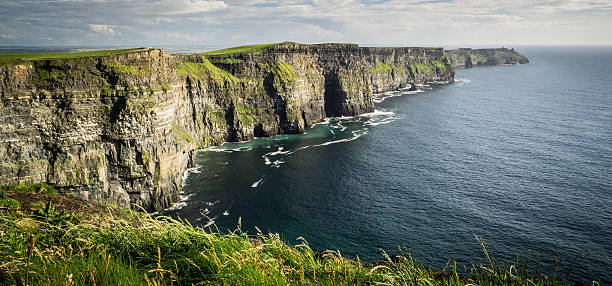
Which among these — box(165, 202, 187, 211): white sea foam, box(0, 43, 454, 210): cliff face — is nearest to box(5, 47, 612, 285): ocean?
box(165, 202, 187, 211): white sea foam

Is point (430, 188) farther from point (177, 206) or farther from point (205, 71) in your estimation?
point (205, 71)

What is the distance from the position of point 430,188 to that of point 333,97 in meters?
82.5

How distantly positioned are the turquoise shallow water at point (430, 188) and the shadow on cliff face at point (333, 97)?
2122 cm

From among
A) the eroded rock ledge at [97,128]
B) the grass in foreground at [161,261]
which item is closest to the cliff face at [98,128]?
the eroded rock ledge at [97,128]

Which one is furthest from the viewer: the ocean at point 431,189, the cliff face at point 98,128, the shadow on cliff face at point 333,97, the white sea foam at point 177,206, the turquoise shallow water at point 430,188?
the shadow on cliff face at point 333,97

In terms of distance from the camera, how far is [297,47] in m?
132

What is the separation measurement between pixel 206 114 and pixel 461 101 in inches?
4948

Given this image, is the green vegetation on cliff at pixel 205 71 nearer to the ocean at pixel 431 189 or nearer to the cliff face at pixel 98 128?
the cliff face at pixel 98 128

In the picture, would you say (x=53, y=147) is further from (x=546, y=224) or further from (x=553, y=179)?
(x=553, y=179)

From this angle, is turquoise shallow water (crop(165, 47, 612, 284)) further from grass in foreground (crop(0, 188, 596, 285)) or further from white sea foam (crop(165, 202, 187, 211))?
grass in foreground (crop(0, 188, 596, 285))

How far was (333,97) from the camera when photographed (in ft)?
471

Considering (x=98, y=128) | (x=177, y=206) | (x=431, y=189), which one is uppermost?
(x=98, y=128)

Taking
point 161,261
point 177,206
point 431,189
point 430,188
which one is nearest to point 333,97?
point 430,188

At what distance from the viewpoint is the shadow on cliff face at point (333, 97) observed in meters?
141
